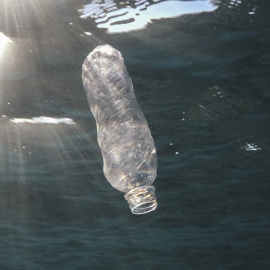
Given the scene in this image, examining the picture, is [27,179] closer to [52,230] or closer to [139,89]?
[52,230]

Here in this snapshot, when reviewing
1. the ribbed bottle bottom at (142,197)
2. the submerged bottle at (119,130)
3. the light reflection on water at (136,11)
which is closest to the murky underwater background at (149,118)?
the light reflection on water at (136,11)

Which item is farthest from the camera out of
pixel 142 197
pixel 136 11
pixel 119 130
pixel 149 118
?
pixel 149 118

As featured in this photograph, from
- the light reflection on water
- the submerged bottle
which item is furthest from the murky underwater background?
the submerged bottle

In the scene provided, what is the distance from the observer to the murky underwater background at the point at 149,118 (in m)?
7.00

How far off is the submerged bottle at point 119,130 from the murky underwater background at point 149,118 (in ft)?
4.99

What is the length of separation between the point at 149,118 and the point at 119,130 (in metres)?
4.25

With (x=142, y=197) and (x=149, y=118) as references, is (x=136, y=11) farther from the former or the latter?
(x=142, y=197)

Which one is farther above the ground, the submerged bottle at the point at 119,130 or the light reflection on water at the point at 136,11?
the light reflection on water at the point at 136,11

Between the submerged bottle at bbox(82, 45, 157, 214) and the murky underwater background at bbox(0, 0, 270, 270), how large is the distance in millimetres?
1520

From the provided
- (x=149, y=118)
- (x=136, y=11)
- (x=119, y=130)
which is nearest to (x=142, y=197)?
(x=119, y=130)

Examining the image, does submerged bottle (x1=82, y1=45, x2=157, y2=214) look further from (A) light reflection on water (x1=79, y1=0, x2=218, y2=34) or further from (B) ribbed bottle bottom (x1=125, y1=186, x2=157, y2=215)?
(A) light reflection on water (x1=79, y1=0, x2=218, y2=34)

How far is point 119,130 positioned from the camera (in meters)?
5.55

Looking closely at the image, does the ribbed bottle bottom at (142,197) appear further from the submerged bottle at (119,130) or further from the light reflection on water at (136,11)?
the light reflection on water at (136,11)

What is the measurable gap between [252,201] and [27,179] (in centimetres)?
851
